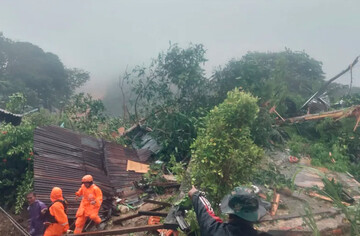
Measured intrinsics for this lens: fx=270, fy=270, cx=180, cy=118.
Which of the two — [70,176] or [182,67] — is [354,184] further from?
Answer: [70,176]

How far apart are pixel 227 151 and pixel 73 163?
15.8 feet

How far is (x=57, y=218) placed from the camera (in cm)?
486

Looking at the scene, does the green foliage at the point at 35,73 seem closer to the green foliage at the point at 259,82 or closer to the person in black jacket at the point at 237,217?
the green foliage at the point at 259,82

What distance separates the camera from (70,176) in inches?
276

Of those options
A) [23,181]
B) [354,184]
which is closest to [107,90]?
[23,181]

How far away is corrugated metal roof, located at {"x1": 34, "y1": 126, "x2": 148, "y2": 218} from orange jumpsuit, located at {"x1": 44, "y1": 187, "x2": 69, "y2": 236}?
1.26 metres

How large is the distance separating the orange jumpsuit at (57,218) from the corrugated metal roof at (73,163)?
1.26 metres

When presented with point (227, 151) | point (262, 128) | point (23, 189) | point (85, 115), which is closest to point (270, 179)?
point (262, 128)

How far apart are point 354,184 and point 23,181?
9026mm

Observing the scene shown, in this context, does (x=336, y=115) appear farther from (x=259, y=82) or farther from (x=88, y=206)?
(x=88, y=206)

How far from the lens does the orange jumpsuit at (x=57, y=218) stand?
4.85m

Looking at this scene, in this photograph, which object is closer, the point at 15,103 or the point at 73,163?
the point at 73,163

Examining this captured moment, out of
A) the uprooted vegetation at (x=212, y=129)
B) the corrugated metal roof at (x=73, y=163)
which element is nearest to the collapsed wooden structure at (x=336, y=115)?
the uprooted vegetation at (x=212, y=129)

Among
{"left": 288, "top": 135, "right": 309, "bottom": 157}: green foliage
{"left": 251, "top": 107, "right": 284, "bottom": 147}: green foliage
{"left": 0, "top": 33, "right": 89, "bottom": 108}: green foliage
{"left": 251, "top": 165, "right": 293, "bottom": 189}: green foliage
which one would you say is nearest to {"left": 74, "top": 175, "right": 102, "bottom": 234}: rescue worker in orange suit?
{"left": 251, "top": 165, "right": 293, "bottom": 189}: green foliage
